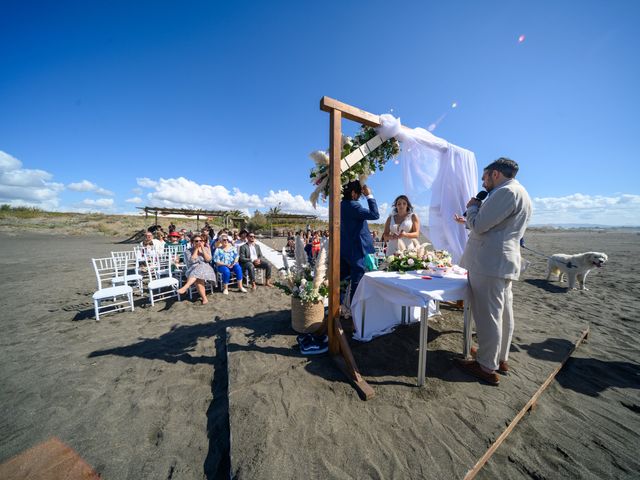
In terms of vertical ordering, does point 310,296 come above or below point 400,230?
below

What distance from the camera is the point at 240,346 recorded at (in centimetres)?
316

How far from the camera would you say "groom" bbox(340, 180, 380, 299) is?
2977 mm

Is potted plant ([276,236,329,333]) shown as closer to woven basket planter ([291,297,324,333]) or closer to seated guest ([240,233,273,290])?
woven basket planter ([291,297,324,333])

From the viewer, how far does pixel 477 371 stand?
8.13 ft

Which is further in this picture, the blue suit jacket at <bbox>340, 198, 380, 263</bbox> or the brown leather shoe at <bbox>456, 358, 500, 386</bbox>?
the blue suit jacket at <bbox>340, 198, 380, 263</bbox>

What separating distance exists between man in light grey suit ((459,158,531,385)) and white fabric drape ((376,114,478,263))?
0.99 meters

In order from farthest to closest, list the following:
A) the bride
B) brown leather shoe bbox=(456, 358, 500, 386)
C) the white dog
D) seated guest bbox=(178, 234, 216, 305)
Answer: the white dog, seated guest bbox=(178, 234, 216, 305), the bride, brown leather shoe bbox=(456, 358, 500, 386)

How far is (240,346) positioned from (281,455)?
1.66 metres

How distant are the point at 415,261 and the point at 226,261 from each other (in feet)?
16.4

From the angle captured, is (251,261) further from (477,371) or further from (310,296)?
(477,371)

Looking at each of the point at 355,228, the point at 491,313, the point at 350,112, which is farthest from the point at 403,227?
the point at 350,112

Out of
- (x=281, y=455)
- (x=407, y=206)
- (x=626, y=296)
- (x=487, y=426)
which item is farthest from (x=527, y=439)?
(x=626, y=296)

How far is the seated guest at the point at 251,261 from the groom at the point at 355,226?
4.06m

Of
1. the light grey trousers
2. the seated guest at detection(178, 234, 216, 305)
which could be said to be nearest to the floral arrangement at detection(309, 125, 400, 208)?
the light grey trousers
